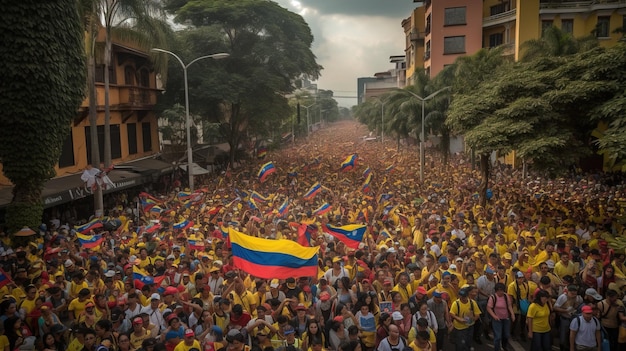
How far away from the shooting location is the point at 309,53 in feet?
130

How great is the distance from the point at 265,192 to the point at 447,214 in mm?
8848

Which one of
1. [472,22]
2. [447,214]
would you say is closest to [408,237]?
[447,214]

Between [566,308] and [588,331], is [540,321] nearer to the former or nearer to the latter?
[566,308]

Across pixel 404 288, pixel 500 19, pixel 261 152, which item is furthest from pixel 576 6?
pixel 404 288

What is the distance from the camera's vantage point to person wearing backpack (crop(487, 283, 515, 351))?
8.47 metres

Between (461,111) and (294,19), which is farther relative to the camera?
(294,19)

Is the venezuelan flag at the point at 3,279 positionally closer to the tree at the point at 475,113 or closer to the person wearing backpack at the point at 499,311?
the person wearing backpack at the point at 499,311

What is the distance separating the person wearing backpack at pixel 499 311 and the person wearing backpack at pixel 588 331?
42.2 inches

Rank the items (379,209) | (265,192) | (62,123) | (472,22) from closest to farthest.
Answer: (62,123), (379,209), (265,192), (472,22)

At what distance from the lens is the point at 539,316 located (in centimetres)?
815

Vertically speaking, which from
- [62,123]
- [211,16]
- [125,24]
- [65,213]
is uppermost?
[211,16]

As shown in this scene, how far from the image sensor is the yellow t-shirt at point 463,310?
8188 mm

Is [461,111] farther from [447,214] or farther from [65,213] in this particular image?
[65,213]

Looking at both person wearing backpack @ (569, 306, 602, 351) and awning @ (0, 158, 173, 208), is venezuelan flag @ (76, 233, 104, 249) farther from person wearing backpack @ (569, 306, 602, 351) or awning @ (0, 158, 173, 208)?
person wearing backpack @ (569, 306, 602, 351)
